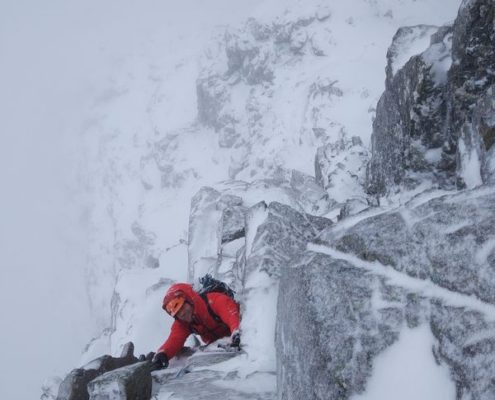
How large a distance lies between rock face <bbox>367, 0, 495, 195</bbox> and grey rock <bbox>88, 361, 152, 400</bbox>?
17.2 feet

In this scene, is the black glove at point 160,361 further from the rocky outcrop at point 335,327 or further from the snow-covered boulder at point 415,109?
the snow-covered boulder at point 415,109

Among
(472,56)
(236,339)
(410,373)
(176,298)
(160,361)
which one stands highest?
(472,56)

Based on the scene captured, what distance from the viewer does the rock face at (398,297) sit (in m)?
2.84

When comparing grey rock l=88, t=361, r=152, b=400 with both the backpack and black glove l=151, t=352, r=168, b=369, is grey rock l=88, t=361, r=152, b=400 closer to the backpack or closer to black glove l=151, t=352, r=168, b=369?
black glove l=151, t=352, r=168, b=369

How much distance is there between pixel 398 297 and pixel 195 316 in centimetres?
436

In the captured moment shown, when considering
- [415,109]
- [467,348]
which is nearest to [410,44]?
[415,109]

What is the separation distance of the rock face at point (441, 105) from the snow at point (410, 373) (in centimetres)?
312

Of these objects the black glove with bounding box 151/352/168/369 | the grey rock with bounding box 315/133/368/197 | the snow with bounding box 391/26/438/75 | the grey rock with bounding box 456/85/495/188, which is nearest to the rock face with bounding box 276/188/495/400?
the grey rock with bounding box 456/85/495/188

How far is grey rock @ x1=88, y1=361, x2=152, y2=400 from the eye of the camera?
495 centimetres

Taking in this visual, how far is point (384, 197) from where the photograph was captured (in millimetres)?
8812

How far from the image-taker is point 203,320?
7.03 meters

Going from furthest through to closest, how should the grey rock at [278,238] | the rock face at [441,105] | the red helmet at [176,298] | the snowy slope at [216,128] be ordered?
the snowy slope at [216,128]
the grey rock at [278,238]
the red helmet at [176,298]
the rock face at [441,105]

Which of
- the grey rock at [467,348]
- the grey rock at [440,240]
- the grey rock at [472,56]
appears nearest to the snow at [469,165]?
the grey rock at [472,56]

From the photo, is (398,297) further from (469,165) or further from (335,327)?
(469,165)
